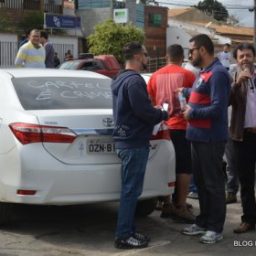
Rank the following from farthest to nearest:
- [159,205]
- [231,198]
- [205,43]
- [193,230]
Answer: [231,198] → [159,205] → [193,230] → [205,43]

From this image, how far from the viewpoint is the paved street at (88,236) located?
17.5 ft

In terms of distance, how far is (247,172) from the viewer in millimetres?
5773

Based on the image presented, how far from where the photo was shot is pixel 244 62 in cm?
566

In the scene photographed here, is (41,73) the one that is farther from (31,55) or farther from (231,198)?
(31,55)

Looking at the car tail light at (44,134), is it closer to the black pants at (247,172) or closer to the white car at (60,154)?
the white car at (60,154)

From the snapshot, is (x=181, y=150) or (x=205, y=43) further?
(x=181, y=150)

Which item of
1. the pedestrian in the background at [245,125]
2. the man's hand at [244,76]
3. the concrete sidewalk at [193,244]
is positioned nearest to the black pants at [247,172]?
the pedestrian in the background at [245,125]

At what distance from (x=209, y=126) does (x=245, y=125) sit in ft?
1.68

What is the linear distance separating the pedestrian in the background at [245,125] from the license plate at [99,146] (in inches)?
44.1

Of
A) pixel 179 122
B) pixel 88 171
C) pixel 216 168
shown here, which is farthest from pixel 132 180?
pixel 179 122

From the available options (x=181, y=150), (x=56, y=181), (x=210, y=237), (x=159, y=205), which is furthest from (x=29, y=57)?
(x=210, y=237)

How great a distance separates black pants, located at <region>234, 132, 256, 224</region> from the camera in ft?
18.8

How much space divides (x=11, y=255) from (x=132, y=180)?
120 centimetres

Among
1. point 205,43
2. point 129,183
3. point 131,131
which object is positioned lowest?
point 129,183
